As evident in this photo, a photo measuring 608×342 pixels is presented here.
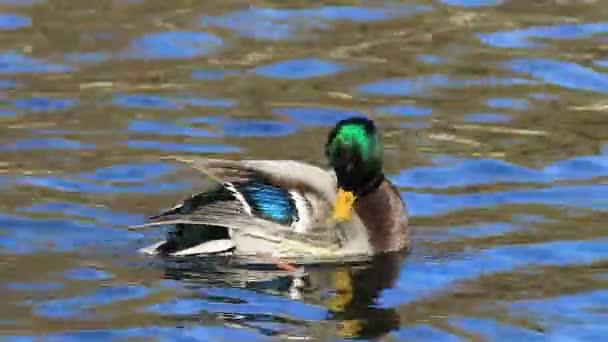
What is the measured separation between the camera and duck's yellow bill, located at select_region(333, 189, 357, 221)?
37.2 feet

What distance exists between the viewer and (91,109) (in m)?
14.8

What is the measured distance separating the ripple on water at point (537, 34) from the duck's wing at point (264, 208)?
5.50m

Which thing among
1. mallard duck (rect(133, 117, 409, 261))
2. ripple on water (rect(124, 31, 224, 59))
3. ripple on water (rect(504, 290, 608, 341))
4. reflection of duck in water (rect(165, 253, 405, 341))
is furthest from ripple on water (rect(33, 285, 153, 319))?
ripple on water (rect(124, 31, 224, 59))

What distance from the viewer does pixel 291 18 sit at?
1698 centimetres

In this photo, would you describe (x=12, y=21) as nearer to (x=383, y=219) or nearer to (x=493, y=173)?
(x=493, y=173)

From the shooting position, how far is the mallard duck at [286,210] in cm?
1124

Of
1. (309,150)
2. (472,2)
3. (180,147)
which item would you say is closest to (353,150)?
(309,150)

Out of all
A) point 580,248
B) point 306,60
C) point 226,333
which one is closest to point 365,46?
point 306,60

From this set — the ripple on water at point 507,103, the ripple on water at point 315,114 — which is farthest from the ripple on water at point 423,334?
the ripple on water at point 507,103

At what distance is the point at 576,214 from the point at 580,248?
0.76m

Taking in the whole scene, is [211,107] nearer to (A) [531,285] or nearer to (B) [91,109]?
(B) [91,109]

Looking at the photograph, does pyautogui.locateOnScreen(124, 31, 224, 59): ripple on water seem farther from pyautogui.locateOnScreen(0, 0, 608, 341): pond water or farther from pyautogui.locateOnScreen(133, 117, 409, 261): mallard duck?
pyautogui.locateOnScreen(133, 117, 409, 261): mallard duck

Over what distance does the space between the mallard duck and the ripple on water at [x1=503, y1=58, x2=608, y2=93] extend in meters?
4.37

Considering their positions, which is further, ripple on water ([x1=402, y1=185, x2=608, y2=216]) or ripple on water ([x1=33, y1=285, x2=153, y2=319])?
ripple on water ([x1=402, y1=185, x2=608, y2=216])
